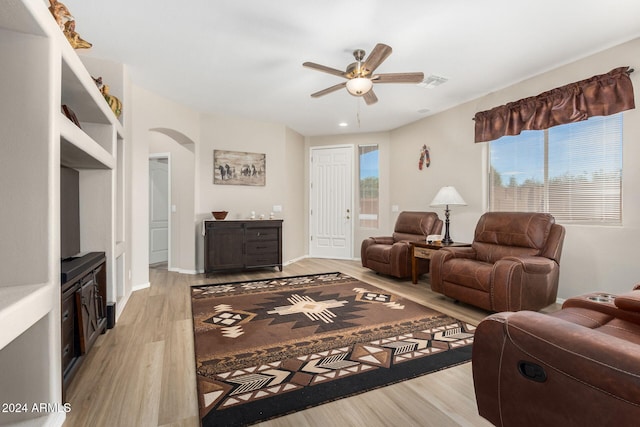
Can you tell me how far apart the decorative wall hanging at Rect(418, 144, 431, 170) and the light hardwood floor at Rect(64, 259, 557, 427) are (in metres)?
3.80

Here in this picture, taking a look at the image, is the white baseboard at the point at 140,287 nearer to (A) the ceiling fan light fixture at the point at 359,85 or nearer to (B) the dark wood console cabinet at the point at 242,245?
(B) the dark wood console cabinet at the point at 242,245

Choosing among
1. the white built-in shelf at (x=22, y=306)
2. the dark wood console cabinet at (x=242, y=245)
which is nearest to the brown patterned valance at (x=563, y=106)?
the dark wood console cabinet at (x=242, y=245)

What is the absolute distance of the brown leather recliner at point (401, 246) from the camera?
4410 mm

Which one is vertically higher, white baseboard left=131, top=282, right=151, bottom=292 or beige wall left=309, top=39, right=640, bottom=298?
beige wall left=309, top=39, right=640, bottom=298

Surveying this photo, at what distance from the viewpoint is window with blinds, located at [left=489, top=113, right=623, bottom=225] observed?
3.11 metres

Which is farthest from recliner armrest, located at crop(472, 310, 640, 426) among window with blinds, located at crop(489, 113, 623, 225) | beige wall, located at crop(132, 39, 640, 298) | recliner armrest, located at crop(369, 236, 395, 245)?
recliner armrest, located at crop(369, 236, 395, 245)

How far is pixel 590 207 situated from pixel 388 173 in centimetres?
339

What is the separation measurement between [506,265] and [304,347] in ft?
6.41

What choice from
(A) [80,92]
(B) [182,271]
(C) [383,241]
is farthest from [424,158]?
(A) [80,92]

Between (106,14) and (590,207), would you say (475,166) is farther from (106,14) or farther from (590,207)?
(106,14)

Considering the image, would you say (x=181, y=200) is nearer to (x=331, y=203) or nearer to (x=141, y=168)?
(x=141, y=168)

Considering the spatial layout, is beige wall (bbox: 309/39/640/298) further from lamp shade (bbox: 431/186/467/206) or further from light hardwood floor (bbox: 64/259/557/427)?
light hardwood floor (bbox: 64/259/557/427)

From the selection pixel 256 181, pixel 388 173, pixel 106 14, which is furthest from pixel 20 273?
pixel 388 173

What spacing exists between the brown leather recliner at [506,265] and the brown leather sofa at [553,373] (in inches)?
60.1
